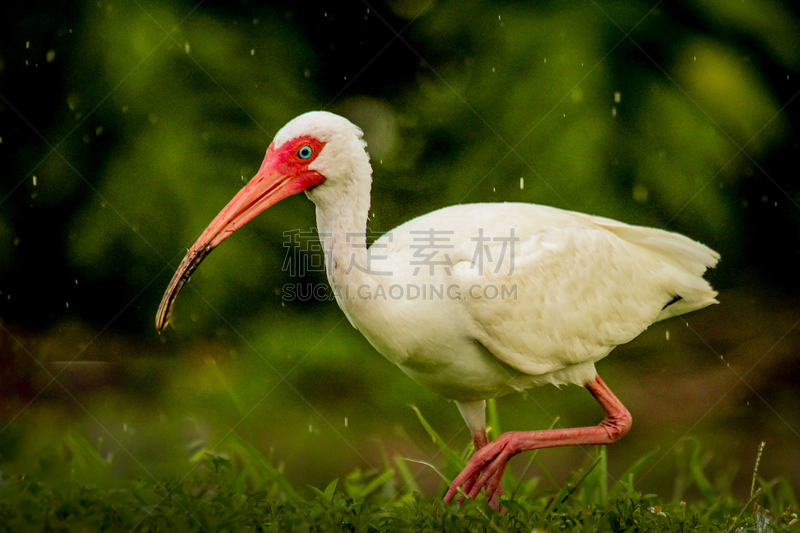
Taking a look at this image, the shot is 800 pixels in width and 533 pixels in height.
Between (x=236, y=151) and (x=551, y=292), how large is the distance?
2466 millimetres

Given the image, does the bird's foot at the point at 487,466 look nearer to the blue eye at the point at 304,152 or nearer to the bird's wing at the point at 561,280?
the bird's wing at the point at 561,280

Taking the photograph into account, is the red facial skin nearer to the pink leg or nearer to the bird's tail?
the pink leg

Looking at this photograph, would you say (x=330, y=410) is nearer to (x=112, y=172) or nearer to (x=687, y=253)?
(x=112, y=172)

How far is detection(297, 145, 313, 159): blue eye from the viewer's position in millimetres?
3670

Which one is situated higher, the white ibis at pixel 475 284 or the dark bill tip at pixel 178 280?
the white ibis at pixel 475 284

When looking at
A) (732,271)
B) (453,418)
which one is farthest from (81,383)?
(732,271)

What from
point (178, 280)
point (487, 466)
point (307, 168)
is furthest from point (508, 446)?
point (178, 280)

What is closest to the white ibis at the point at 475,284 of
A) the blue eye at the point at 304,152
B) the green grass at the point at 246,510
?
the blue eye at the point at 304,152

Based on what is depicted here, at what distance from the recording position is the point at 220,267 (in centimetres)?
560

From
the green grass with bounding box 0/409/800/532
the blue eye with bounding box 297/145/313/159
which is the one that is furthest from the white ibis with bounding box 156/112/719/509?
the green grass with bounding box 0/409/800/532

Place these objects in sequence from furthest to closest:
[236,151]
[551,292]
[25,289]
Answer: [25,289] < [236,151] < [551,292]

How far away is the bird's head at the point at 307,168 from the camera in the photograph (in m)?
3.67

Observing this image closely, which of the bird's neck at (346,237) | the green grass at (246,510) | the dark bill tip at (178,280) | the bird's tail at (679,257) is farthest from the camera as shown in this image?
the bird's tail at (679,257)

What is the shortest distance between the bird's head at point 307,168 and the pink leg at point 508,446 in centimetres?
127
